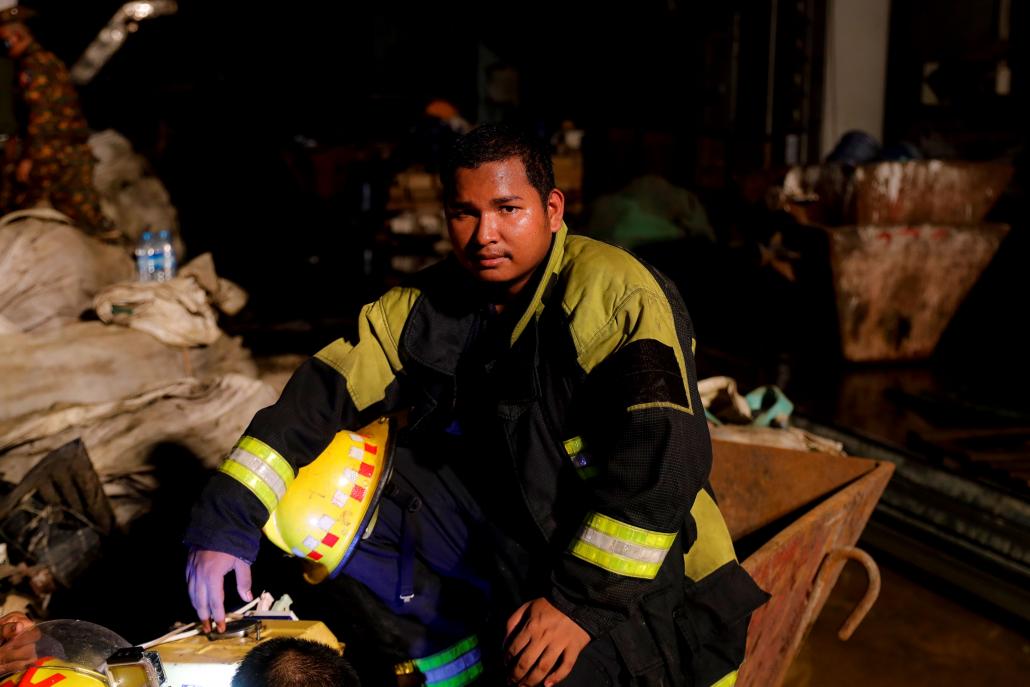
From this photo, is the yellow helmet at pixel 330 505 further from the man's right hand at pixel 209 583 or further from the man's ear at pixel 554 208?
the man's ear at pixel 554 208

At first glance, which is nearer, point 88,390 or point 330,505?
point 330,505

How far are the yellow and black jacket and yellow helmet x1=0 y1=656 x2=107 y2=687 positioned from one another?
1.04ft

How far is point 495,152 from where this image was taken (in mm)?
1694

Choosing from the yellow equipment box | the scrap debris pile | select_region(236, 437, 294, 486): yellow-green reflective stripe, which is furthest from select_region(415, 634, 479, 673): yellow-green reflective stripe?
the scrap debris pile

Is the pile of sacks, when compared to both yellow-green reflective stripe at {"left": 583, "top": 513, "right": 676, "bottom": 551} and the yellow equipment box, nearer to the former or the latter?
the yellow equipment box

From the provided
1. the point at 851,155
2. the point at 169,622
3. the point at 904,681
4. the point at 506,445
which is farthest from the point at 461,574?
the point at 851,155

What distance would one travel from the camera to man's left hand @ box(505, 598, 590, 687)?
57.4 inches

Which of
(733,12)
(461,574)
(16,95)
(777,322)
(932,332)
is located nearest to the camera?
(461,574)

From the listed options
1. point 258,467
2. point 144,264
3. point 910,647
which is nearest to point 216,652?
point 258,467

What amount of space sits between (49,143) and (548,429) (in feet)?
13.4

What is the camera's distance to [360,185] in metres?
8.29

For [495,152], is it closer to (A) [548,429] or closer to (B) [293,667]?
(A) [548,429]

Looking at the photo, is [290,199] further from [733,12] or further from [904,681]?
[904,681]

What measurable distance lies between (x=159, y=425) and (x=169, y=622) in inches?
28.3
